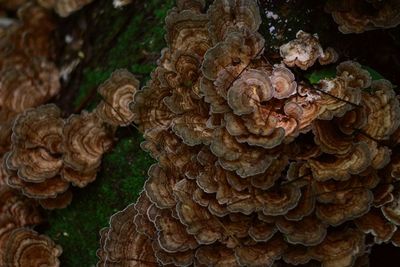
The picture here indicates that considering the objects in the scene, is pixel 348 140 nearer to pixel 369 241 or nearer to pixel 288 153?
pixel 288 153

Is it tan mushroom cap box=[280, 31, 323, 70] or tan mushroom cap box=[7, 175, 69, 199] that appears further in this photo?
tan mushroom cap box=[7, 175, 69, 199]

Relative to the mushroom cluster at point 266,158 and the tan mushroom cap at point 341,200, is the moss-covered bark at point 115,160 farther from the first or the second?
the tan mushroom cap at point 341,200

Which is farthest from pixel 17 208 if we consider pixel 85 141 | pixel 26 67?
pixel 26 67

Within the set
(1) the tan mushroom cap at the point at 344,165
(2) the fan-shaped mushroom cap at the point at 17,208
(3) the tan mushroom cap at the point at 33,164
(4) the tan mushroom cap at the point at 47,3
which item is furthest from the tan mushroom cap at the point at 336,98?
(4) the tan mushroom cap at the point at 47,3

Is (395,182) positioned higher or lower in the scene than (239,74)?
lower

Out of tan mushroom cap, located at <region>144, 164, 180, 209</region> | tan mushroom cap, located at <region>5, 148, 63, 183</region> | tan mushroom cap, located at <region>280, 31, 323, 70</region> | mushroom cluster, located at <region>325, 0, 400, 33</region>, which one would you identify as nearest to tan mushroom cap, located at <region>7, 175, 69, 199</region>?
tan mushroom cap, located at <region>5, 148, 63, 183</region>

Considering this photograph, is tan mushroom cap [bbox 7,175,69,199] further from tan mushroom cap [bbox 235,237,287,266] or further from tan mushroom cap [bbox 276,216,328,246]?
tan mushroom cap [bbox 276,216,328,246]

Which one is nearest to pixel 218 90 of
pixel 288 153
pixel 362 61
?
pixel 288 153
